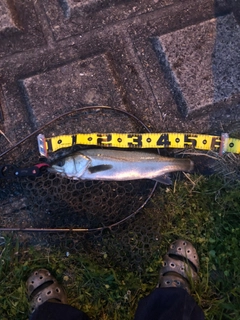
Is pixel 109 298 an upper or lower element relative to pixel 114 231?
lower

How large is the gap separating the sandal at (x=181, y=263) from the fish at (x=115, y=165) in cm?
58

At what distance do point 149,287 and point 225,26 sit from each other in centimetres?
239

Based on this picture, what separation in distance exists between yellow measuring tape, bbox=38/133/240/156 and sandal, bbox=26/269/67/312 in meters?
1.02

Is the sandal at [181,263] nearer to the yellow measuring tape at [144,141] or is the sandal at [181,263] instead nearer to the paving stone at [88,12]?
the yellow measuring tape at [144,141]

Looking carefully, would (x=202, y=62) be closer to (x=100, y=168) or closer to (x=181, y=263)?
(x=100, y=168)

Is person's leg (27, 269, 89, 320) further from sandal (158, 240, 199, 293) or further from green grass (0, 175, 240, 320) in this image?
sandal (158, 240, 199, 293)

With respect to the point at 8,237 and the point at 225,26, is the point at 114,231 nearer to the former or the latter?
the point at 8,237

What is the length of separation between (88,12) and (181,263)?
7.67 feet

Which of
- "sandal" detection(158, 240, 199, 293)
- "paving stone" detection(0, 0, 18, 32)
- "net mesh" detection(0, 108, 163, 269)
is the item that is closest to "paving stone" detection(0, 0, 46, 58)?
"paving stone" detection(0, 0, 18, 32)

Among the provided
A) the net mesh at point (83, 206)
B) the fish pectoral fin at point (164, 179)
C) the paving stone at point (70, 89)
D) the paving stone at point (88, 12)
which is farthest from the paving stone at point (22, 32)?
the fish pectoral fin at point (164, 179)

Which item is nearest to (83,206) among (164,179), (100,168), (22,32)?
(100,168)

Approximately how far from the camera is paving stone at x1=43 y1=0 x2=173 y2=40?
3.39 metres

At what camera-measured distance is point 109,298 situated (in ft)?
10.5

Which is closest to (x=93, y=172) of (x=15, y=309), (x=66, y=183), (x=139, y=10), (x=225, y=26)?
(x=66, y=183)
